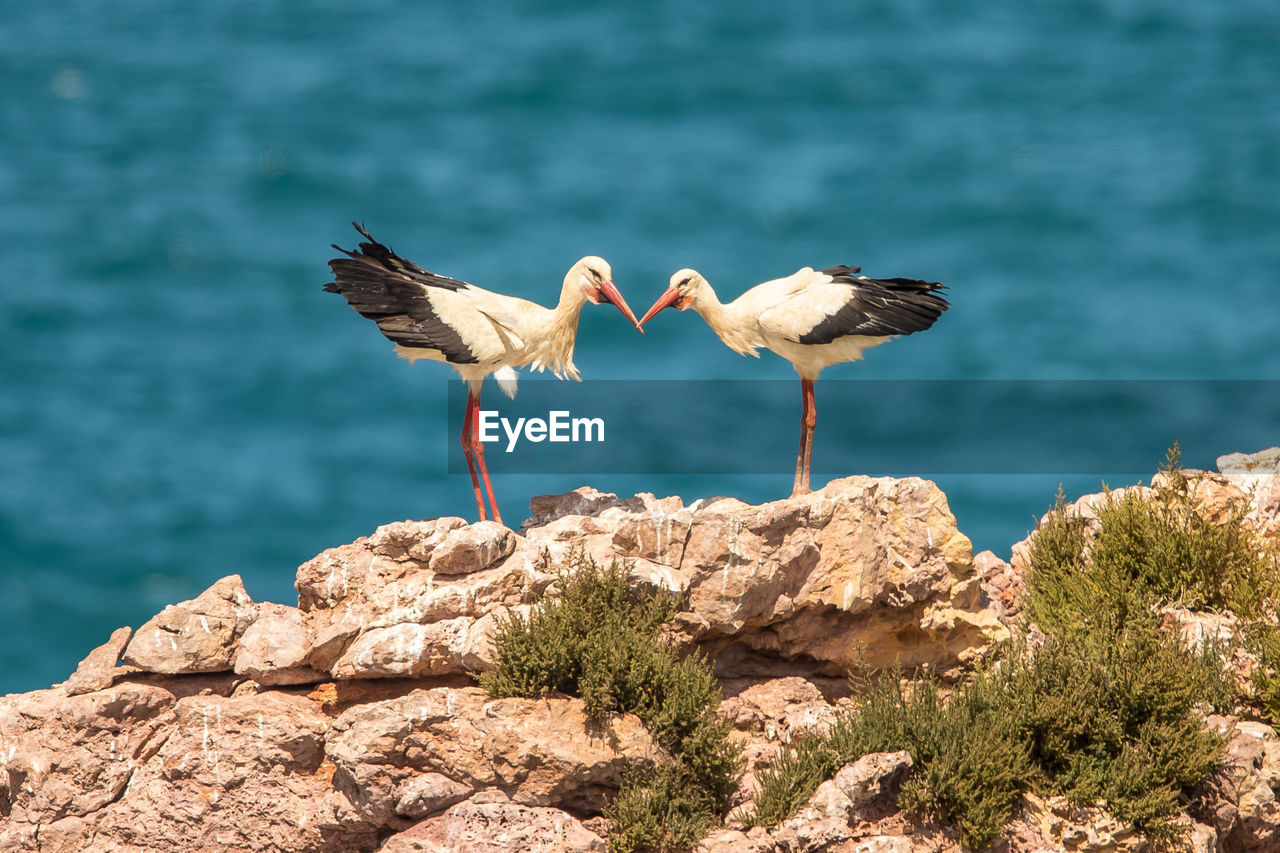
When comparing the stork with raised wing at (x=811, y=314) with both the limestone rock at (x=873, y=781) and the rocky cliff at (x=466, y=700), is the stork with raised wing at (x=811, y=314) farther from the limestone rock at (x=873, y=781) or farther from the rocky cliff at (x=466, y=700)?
the limestone rock at (x=873, y=781)

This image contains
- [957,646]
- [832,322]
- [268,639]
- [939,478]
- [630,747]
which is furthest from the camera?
[939,478]

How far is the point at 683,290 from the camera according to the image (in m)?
16.2

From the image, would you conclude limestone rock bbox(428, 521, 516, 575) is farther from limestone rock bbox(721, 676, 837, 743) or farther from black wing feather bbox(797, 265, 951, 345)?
black wing feather bbox(797, 265, 951, 345)

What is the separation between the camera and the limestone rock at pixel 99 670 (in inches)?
539

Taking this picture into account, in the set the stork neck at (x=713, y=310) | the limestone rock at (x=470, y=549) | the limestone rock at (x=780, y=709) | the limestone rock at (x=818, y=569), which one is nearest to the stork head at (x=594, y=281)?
the stork neck at (x=713, y=310)

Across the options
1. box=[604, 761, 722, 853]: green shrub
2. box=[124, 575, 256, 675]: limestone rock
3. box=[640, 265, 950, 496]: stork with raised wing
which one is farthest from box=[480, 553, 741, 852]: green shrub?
box=[640, 265, 950, 496]: stork with raised wing

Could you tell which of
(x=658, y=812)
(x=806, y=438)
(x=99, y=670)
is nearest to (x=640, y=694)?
(x=658, y=812)

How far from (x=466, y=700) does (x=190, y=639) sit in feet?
8.39

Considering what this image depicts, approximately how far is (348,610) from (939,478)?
35.6 m

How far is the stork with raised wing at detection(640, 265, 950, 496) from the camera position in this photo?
15695mm

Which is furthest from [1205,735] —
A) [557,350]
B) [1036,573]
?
[557,350]

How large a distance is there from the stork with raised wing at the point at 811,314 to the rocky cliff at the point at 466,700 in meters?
1.77

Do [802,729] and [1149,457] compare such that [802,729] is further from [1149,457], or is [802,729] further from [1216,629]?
[1149,457]

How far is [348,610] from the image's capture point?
13.5 metres
